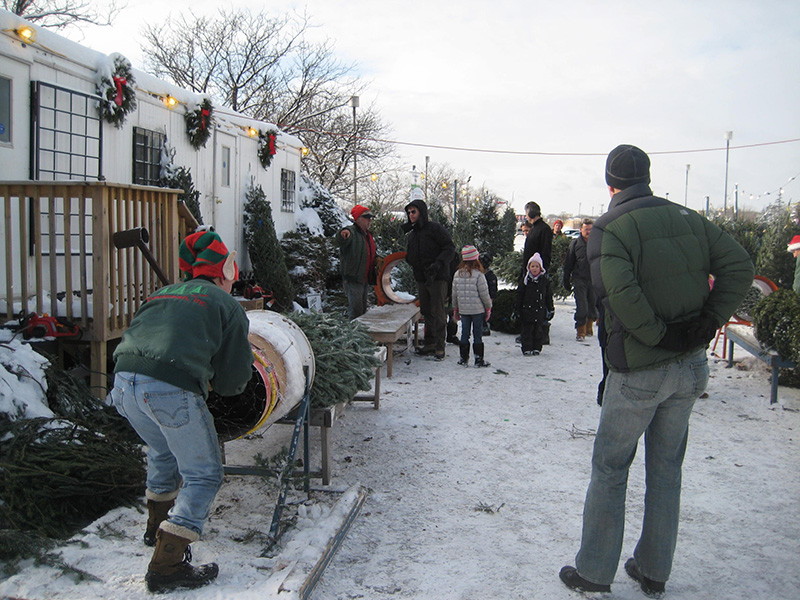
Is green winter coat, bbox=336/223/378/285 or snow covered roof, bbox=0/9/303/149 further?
green winter coat, bbox=336/223/378/285

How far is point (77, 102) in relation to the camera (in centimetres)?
752

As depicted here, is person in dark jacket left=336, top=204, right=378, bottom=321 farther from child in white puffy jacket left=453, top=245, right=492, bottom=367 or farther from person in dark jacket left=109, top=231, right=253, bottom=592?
person in dark jacket left=109, top=231, right=253, bottom=592

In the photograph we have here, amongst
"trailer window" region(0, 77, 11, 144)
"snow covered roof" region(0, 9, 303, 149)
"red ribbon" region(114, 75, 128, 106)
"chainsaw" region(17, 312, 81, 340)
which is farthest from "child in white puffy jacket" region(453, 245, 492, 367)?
"trailer window" region(0, 77, 11, 144)

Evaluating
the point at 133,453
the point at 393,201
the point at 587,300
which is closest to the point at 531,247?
the point at 587,300

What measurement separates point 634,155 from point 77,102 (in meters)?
6.79

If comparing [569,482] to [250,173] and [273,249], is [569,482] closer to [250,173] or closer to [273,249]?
[273,249]

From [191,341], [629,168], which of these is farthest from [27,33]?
[629,168]

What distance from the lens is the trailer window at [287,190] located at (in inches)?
582

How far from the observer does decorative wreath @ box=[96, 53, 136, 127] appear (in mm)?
7977

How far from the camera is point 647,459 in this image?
3008 mm

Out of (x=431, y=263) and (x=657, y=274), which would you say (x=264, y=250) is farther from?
(x=657, y=274)

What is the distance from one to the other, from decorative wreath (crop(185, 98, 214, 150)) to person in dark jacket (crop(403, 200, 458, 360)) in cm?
429

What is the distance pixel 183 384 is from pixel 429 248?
18.8 feet

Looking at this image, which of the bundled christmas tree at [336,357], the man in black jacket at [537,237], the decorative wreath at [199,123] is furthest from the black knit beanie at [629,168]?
the decorative wreath at [199,123]
